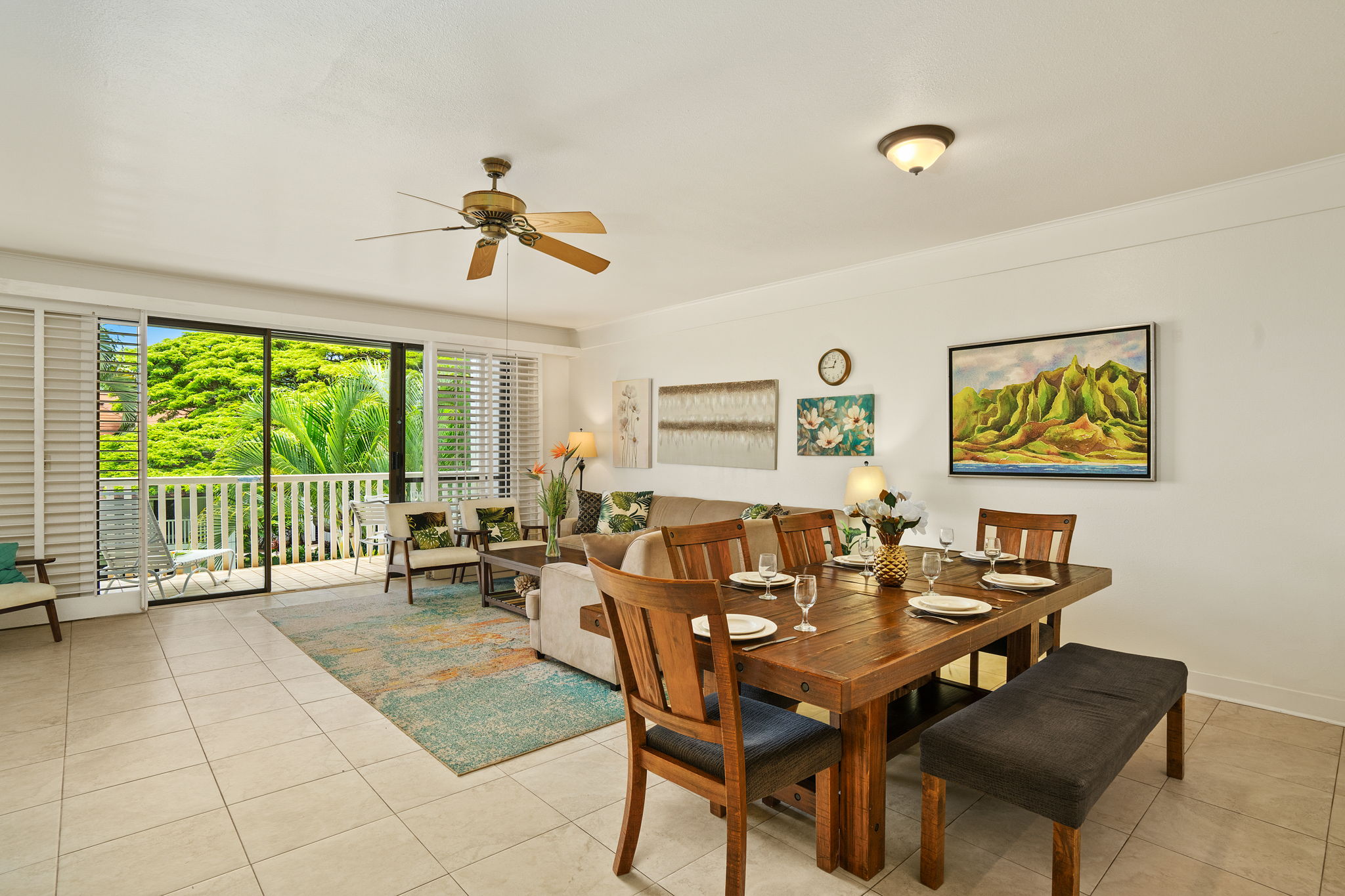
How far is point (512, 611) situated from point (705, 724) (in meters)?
3.63

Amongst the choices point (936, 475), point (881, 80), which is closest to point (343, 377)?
point (936, 475)

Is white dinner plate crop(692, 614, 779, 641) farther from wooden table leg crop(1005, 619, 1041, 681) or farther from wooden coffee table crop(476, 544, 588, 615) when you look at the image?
wooden coffee table crop(476, 544, 588, 615)

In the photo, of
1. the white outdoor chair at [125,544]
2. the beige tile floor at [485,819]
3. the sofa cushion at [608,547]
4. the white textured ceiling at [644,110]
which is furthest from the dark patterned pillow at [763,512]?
the white outdoor chair at [125,544]

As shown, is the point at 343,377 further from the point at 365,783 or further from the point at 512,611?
the point at 365,783

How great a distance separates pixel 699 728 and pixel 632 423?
5294 mm

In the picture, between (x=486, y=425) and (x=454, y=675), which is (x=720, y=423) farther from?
(x=454, y=675)

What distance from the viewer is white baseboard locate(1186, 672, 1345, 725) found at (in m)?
3.14

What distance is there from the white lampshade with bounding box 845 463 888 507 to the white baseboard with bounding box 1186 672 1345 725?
1.90m

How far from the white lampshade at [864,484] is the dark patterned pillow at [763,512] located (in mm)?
517

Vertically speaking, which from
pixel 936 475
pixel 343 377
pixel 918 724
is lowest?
pixel 918 724

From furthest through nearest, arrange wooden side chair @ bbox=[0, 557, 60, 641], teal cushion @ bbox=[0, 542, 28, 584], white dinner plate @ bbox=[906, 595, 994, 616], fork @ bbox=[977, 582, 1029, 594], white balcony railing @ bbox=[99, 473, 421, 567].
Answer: white balcony railing @ bbox=[99, 473, 421, 567] < teal cushion @ bbox=[0, 542, 28, 584] < wooden side chair @ bbox=[0, 557, 60, 641] < fork @ bbox=[977, 582, 1029, 594] < white dinner plate @ bbox=[906, 595, 994, 616]

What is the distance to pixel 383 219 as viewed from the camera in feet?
12.8

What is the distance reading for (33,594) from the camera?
4238mm

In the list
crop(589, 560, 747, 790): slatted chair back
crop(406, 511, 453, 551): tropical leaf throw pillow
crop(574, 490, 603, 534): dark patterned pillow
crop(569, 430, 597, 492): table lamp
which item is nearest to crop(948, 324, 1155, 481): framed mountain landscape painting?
crop(589, 560, 747, 790): slatted chair back
